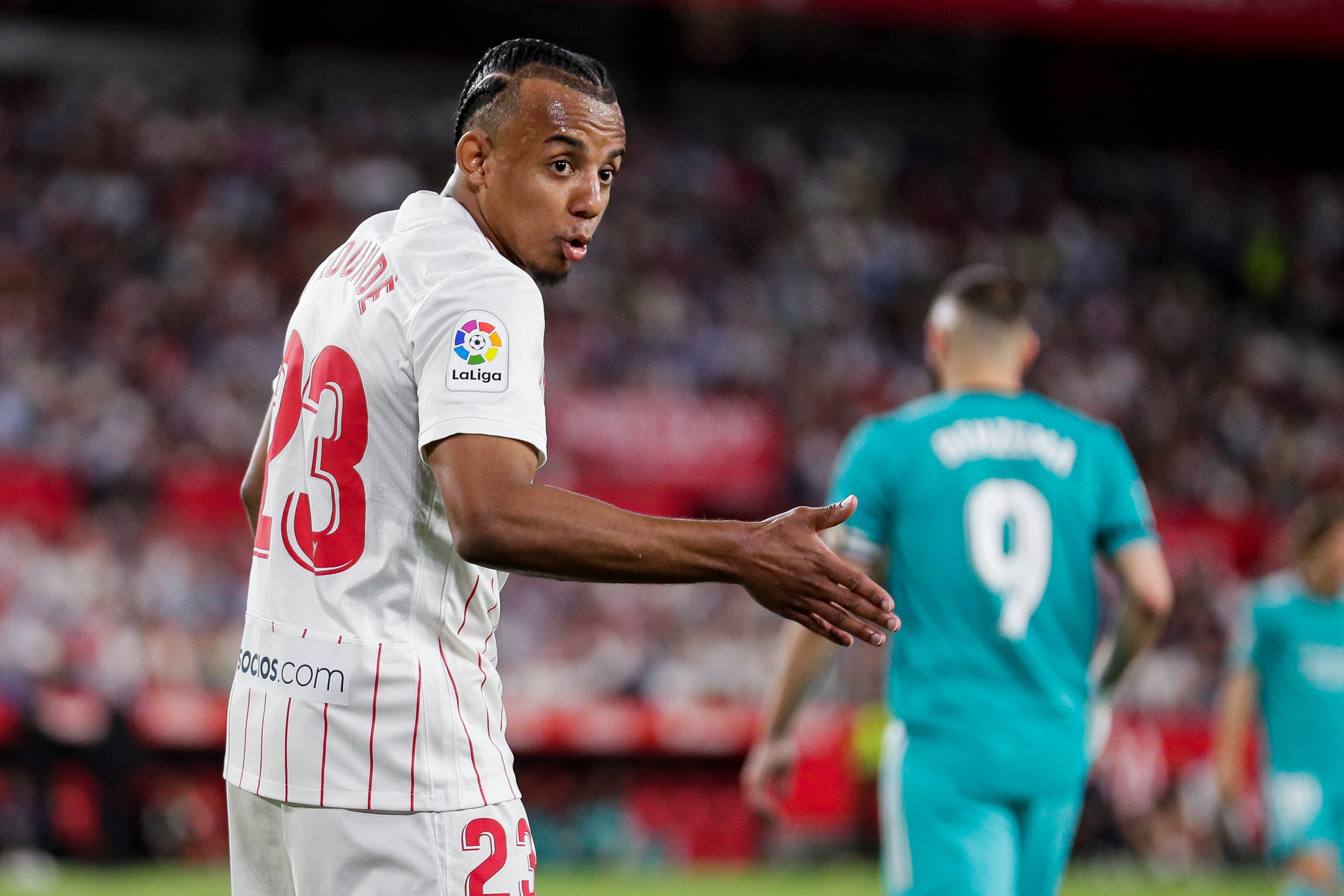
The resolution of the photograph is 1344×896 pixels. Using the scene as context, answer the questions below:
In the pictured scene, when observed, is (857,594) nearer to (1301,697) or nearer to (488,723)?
(488,723)

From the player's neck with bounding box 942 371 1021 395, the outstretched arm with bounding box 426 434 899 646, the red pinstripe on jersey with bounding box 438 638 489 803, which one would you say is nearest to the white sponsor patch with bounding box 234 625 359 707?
the red pinstripe on jersey with bounding box 438 638 489 803

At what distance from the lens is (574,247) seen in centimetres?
256

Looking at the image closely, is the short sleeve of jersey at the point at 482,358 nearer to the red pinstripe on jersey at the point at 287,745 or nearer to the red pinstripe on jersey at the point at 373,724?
the red pinstripe on jersey at the point at 373,724

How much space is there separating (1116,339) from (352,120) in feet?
32.5

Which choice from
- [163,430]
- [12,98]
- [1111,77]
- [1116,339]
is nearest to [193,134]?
[12,98]

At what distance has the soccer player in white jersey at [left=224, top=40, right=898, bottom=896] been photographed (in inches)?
86.6

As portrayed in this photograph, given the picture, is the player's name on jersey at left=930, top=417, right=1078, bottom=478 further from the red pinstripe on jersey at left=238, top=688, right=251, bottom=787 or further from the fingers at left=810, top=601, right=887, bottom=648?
the red pinstripe on jersey at left=238, top=688, right=251, bottom=787

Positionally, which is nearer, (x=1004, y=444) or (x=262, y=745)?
(x=262, y=745)

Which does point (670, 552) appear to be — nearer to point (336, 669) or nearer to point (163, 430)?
point (336, 669)

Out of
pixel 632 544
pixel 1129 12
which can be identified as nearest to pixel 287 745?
pixel 632 544

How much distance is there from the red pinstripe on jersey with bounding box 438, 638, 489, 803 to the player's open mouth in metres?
0.64

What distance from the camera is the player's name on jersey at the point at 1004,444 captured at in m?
4.13

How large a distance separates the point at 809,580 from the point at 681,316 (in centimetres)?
1639

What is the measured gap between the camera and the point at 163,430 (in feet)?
48.3
